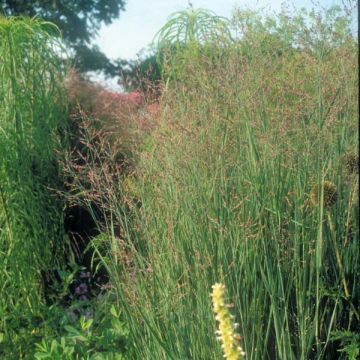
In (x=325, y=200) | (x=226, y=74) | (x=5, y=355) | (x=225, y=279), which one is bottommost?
(x=5, y=355)

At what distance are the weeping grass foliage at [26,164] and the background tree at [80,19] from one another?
12.9 meters

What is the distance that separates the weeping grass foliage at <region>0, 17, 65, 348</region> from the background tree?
12932 mm

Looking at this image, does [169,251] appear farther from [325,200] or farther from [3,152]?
[3,152]

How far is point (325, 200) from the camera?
317 cm

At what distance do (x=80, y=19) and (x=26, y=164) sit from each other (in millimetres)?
15199

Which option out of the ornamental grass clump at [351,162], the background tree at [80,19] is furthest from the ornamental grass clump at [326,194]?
the background tree at [80,19]

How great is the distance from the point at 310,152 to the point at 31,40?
2581mm

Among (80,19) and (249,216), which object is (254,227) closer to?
(249,216)

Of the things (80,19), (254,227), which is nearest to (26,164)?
(254,227)

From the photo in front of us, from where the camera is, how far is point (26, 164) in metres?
4.95

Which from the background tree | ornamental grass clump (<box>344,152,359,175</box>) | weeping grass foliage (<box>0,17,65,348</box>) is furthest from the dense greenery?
the background tree

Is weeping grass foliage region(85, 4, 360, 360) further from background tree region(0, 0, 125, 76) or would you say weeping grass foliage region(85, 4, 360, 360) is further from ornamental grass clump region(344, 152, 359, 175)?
background tree region(0, 0, 125, 76)

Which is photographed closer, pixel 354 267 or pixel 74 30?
pixel 354 267

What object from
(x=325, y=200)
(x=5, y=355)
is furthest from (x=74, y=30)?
(x=325, y=200)
